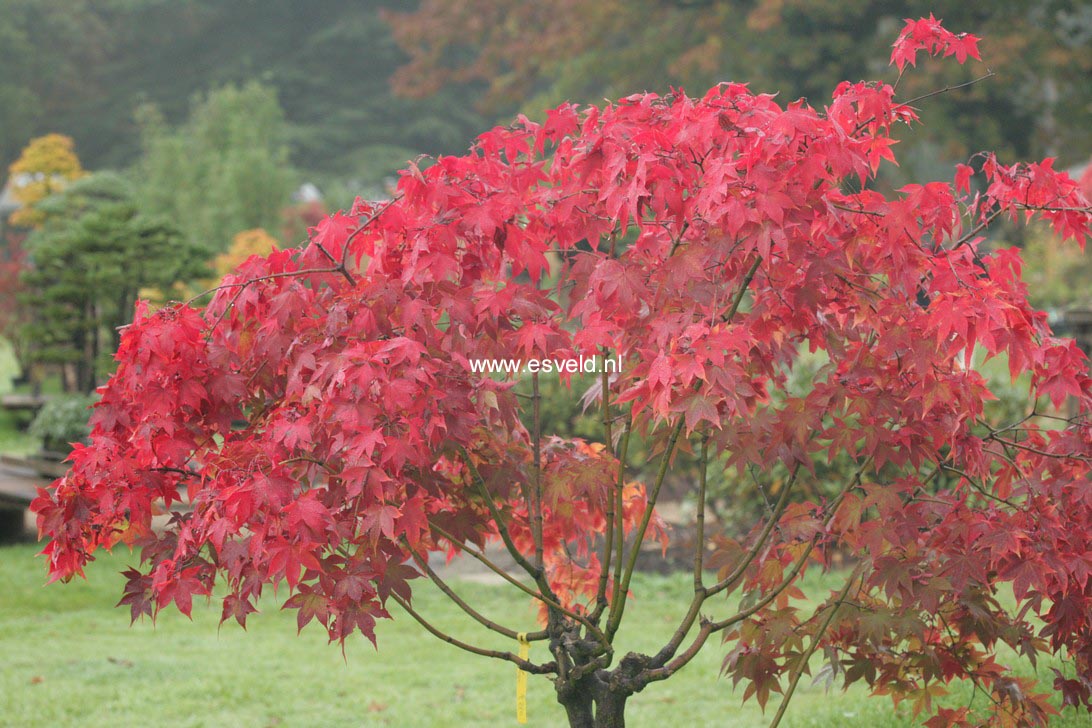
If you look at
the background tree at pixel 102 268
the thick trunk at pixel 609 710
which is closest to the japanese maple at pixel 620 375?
the thick trunk at pixel 609 710

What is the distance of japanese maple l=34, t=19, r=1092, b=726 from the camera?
6.93 feet

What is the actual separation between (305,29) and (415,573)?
35.7m

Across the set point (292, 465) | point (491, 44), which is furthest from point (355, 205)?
point (491, 44)

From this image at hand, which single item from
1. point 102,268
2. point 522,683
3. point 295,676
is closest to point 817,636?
point 522,683

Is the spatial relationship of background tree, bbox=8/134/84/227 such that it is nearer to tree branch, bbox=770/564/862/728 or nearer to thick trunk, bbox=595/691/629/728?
thick trunk, bbox=595/691/629/728

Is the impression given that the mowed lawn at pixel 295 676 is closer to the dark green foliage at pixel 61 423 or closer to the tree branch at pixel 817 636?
the tree branch at pixel 817 636

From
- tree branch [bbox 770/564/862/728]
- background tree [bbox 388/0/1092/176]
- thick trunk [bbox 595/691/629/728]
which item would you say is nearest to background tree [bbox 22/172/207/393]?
thick trunk [bbox 595/691/629/728]

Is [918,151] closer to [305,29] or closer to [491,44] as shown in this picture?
[491,44]

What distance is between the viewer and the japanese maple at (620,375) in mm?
2113

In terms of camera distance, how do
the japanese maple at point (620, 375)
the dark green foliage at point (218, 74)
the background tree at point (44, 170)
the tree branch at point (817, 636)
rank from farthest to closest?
1. the dark green foliage at point (218, 74)
2. the background tree at point (44, 170)
3. the tree branch at point (817, 636)
4. the japanese maple at point (620, 375)

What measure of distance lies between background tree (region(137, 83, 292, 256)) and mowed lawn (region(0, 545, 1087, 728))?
10.8 m

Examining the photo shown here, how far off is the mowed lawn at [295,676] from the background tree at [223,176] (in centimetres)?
1076

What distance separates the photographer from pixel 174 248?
9.31 metres

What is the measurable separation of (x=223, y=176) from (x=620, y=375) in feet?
49.8
